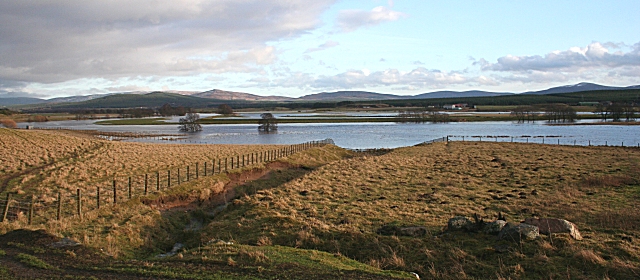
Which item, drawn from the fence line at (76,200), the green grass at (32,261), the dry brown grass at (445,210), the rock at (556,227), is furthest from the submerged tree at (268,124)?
the green grass at (32,261)

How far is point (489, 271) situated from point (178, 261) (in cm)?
740

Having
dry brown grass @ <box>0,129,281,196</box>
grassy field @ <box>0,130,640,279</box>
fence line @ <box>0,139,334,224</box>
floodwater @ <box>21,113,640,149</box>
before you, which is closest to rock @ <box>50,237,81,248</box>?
grassy field @ <box>0,130,640,279</box>

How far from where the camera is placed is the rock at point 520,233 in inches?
465

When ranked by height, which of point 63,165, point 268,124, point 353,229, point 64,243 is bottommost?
point 63,165

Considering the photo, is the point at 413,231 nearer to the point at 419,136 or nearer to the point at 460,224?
the point at 460,224

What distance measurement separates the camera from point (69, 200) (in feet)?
65.3

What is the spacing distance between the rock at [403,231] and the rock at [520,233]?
7.27ft

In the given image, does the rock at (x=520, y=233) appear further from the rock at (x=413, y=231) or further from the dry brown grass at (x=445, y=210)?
the rock at (x=413, y=231)

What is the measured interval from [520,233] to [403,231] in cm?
326

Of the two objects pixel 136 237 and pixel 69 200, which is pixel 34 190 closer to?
pixel 69 200

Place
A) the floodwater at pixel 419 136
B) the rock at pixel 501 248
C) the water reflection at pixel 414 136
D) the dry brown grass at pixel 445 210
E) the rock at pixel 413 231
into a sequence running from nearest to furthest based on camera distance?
the dry brown grass at pixel 445 210 → the rock at pixel 501 248 → the rock at pixel 413 231 → the floodwater at pixel 419 136 → the water reflection at pixel 414 136

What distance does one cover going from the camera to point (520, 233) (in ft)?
39.0

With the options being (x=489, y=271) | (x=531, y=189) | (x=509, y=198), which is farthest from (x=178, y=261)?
(x=531, y=189)

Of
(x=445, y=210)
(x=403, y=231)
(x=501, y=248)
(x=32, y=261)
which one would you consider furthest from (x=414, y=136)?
(x=32, y=261)
